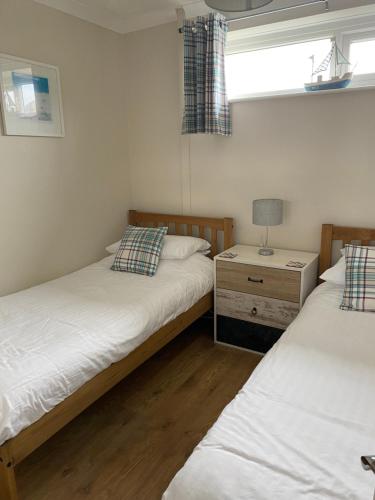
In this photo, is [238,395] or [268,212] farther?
[268,212]

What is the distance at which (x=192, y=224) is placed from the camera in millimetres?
3174

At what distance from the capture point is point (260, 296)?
103 inches

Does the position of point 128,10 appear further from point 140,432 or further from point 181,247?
point 140,432

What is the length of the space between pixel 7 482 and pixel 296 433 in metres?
1.13

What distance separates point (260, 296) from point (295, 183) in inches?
33.8

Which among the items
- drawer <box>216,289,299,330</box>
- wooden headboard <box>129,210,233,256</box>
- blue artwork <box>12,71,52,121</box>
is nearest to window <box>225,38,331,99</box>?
wooden headboard <box>129,210,233,256</box>

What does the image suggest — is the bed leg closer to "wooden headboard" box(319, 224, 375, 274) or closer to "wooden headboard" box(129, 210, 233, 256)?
"wooden headboard" box(129, 210, 233, 256)

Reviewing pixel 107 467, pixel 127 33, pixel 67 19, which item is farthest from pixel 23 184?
pixel 107 467

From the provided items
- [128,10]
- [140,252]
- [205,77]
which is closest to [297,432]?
[140,252]

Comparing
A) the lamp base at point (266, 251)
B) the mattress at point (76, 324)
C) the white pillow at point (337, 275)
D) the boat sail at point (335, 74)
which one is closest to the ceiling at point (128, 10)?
the boat sail at point (335, 74)

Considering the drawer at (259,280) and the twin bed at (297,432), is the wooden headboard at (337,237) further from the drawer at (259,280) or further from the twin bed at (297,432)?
the twin bed at (297,432)

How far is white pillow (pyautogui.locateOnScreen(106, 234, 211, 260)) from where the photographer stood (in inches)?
113

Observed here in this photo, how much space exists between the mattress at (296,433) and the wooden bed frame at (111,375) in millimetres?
742

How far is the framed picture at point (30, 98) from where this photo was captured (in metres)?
2.39
